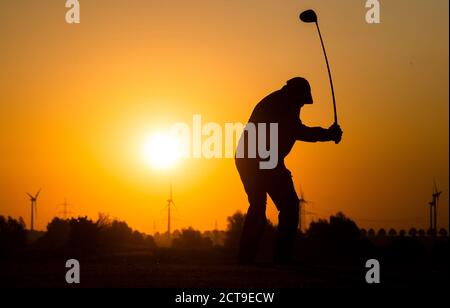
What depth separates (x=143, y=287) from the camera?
15.5 meters

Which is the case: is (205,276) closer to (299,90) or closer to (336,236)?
(299,90)

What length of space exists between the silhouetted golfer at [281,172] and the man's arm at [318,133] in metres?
0.02

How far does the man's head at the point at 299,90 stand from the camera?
67.8 feet

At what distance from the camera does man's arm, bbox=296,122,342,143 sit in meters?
20.9

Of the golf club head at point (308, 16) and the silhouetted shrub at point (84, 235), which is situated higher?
the golf club head at point (308, 16)

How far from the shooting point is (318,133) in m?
21.1

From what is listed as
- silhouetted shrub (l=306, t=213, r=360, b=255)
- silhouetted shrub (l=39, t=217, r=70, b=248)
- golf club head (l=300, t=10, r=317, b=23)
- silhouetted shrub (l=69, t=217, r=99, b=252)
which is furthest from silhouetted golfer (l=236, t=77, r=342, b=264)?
silhouetted shrub (l=39, t=217, r=70, b=248)

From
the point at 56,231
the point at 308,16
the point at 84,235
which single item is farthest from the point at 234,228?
the point at 308,16

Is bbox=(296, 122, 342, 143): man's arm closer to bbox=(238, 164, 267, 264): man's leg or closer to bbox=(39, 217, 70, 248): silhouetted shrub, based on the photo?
bbox=(238, 164, 267, 264): man's leg

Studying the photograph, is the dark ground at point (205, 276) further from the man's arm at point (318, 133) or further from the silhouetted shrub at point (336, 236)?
the silhouetted shrub at point (336, 236)

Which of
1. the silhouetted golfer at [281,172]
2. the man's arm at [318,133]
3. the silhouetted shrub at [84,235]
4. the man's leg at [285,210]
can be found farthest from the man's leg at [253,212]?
the silhouetted shrub at [84,235]

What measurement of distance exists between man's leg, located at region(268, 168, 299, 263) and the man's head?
1.48m
